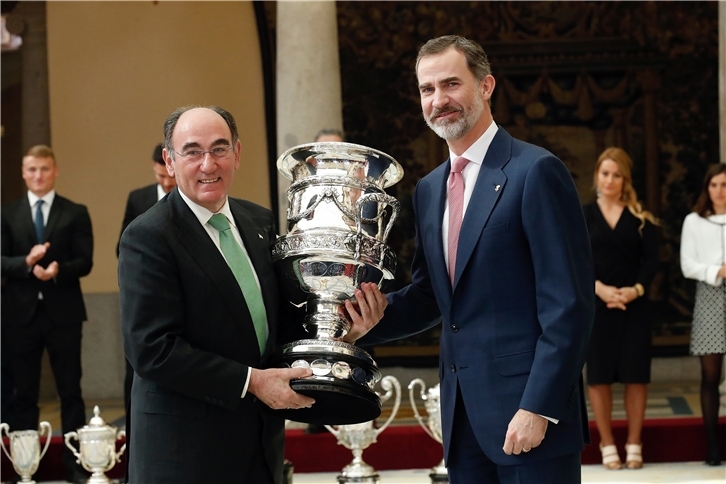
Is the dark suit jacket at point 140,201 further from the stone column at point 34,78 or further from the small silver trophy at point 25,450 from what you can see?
the stone column at point 34,78

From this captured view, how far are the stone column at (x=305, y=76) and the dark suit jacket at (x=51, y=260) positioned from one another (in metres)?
1.42

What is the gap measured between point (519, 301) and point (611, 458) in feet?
12.9

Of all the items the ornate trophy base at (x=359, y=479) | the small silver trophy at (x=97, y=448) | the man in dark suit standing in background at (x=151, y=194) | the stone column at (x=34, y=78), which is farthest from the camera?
the stone column at (x=34, y=78)

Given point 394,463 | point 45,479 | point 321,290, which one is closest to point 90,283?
point 45,479

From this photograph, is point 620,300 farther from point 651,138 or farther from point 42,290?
point 651,138

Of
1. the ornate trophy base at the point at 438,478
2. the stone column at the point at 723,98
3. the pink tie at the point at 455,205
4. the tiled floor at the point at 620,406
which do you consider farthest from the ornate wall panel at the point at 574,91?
the pink tie at the point at 455,205

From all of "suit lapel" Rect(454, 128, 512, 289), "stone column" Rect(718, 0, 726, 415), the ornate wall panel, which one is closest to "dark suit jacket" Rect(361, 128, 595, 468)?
"suit lapel" Rect(454, 128, 512, 289)

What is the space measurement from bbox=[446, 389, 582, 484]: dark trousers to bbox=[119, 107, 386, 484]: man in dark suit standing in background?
1.72 feet

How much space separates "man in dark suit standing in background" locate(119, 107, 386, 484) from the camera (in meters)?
3.32

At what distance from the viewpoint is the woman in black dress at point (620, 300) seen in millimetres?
7020

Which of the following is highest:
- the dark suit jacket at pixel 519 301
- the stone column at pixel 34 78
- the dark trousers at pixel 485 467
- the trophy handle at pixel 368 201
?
the stone column at pixel 34 78

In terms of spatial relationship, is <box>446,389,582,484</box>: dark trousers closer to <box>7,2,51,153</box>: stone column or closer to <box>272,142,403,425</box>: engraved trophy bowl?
<box>272,142,403,425</box>: engraved trophy bowl

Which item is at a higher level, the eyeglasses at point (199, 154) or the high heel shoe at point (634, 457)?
the eyeglasses at point (199, 154)

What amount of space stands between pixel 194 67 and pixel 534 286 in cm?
807
